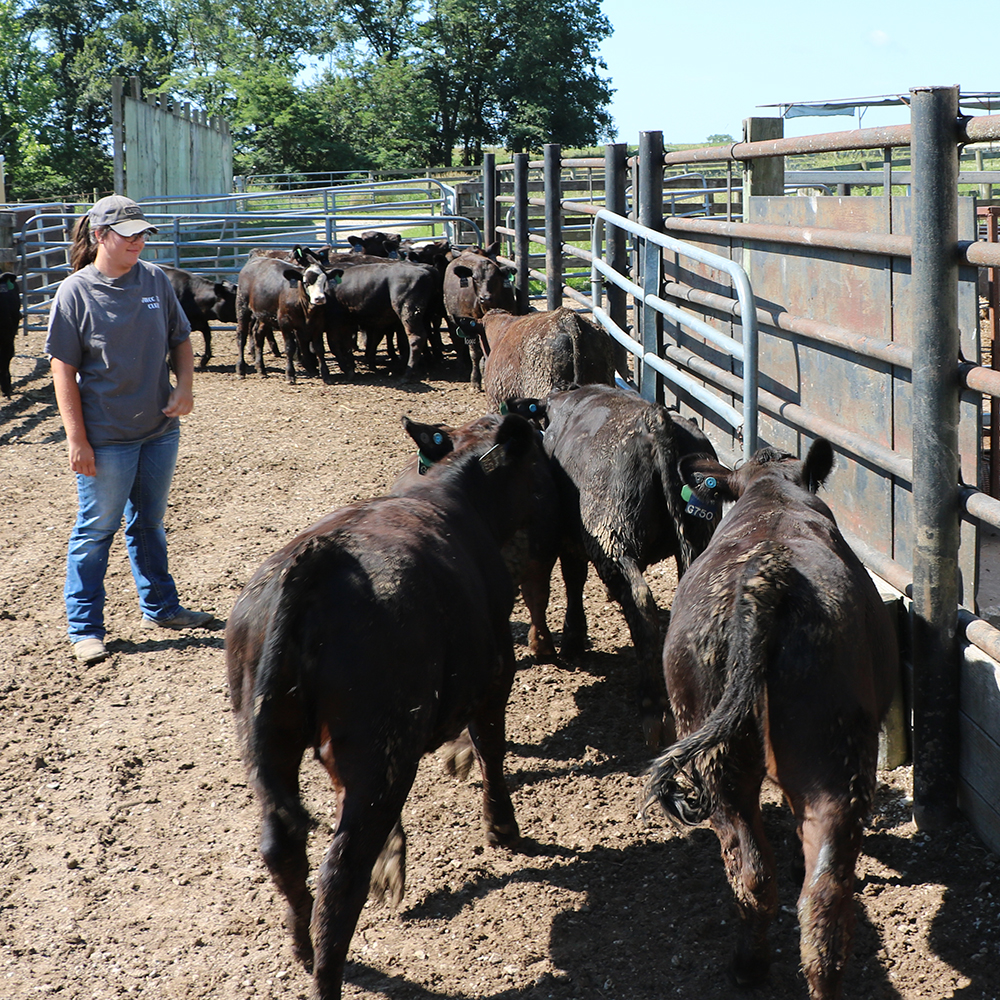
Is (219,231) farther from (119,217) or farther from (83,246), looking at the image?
(119,217)

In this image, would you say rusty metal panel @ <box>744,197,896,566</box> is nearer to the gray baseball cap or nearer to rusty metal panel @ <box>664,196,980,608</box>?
rusty metal panel @ <box>664,196,980,608</box>

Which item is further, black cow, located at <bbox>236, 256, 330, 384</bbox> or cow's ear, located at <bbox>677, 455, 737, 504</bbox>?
black cow, located at <bbox>236, 256, 330, 384</bbox>

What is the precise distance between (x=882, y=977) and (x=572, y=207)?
7.52m

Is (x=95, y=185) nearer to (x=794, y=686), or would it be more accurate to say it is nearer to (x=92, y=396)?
(x=92, y=396)

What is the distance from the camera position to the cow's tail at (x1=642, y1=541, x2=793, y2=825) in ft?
7.94

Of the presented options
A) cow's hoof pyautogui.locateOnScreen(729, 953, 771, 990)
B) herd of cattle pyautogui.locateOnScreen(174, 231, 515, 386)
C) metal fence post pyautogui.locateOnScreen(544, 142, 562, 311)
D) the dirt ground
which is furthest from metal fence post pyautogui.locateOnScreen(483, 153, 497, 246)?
cow's hoof pyautogui.locateOnScreen(729, 953, 771, 990)

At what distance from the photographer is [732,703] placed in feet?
8.05

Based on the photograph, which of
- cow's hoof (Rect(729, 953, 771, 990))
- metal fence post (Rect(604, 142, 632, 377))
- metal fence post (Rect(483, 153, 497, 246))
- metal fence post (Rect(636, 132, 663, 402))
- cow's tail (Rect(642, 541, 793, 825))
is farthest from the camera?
metal fence post (Rect(483, 153, 497, 246))

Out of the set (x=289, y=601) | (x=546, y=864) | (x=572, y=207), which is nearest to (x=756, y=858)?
(x=546, y=864)

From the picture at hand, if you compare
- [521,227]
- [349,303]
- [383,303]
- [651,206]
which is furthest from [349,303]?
[651,206]

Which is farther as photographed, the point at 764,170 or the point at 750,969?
the point at 764,170

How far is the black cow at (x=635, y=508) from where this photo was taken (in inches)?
168

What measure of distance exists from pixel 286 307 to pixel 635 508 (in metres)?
9.21

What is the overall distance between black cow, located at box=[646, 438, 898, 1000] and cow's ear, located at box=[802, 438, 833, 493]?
1.73 ft
